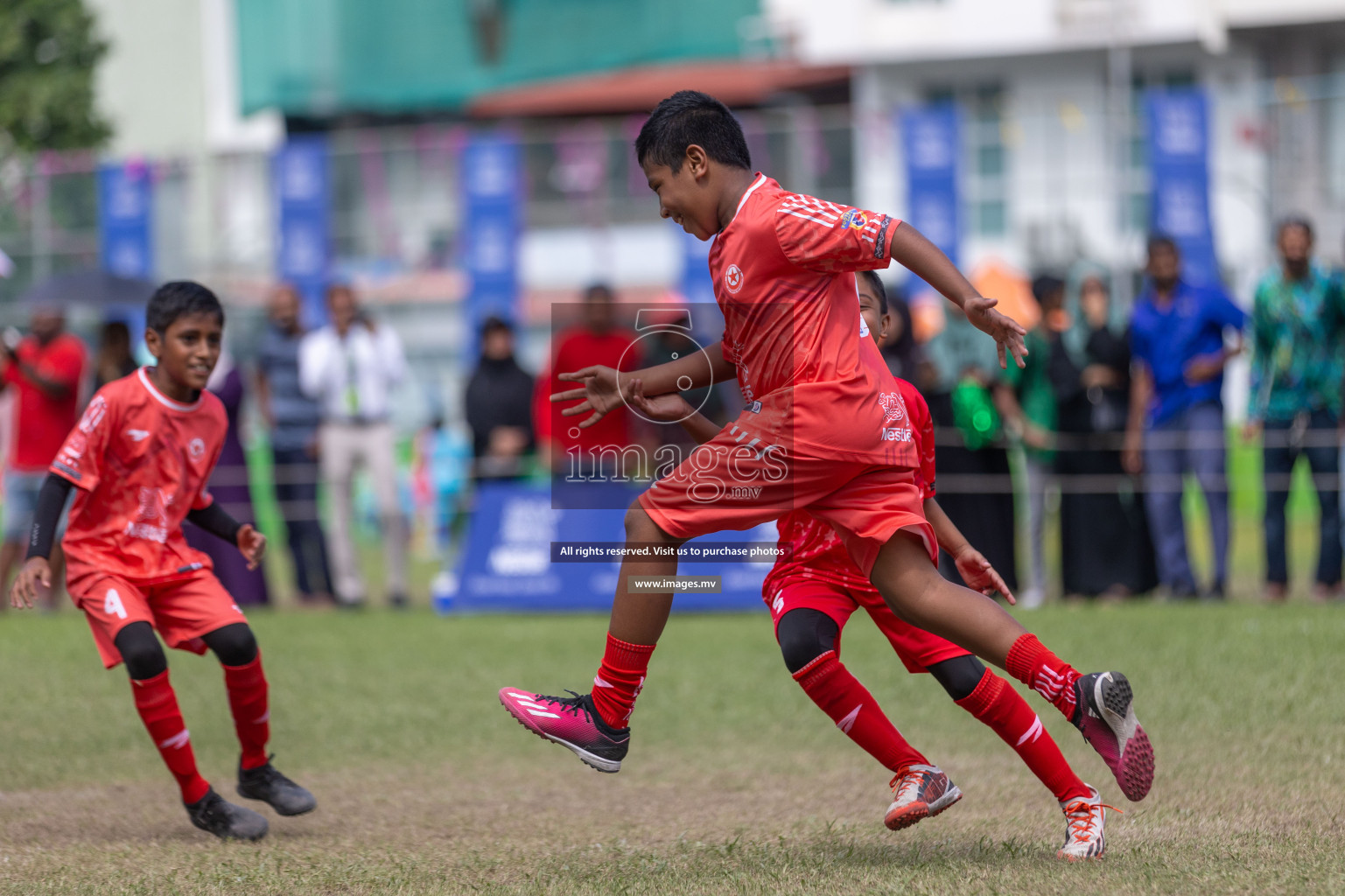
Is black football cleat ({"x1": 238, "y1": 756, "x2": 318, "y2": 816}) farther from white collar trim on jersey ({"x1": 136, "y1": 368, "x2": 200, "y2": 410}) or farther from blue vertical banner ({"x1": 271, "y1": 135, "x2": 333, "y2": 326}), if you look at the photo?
blue vertical banner ({"x1": 271, "y1": 135, "x2": 333, "y2": 326})

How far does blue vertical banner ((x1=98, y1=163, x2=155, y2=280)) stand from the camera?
75.4 ft

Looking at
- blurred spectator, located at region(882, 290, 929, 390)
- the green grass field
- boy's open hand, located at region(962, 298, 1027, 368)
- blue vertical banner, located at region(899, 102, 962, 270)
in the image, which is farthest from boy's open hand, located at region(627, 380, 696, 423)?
blue vertical banner, located at region(899, 102, 962, 270)

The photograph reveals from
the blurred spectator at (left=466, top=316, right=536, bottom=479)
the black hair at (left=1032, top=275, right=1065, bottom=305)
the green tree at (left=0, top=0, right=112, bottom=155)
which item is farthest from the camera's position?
the green tree at (left=0, top=0, right=112, bottom=155)

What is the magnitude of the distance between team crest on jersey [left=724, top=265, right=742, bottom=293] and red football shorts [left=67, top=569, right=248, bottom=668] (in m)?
2.20

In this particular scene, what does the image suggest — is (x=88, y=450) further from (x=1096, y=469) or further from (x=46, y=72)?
(x=46, y=72)

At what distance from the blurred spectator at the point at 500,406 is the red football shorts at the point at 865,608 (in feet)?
24.3

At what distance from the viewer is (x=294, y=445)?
1259 cm

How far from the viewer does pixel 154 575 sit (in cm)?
561

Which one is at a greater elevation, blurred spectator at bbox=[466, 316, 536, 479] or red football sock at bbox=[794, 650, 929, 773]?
blurred spectator at bbox=[466, 316, 536, 479]

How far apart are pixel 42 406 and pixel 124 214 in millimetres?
11674

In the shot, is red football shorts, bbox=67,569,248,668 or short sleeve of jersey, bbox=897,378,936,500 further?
red football shorts, bbox=67,569,248,668

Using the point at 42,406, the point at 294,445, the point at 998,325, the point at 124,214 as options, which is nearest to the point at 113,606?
the point at 998,325

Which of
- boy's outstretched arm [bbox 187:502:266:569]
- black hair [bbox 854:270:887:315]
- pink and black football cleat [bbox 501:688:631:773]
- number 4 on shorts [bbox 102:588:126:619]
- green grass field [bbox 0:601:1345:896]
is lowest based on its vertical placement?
green grass field [bbox 0:601:1345:896]

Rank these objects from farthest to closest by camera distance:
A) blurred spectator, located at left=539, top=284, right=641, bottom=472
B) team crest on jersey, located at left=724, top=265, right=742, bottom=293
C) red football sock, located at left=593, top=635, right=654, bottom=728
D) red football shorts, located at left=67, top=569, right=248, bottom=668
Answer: blurred spectator, located at left=539, top=284, right=641, bottom=472 → red football shorts, located at left=67, top=569, right=248, bottom=668 → red football sock, located at left=593, top=635, right=654, bottom=728 → team crest on jersey, located at left=724, top=265, right=742, bottom=293
